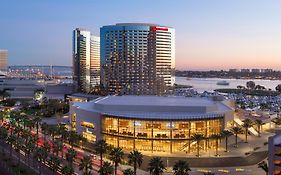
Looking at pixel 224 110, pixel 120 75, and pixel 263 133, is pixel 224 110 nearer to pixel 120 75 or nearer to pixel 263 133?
pixel 263 133

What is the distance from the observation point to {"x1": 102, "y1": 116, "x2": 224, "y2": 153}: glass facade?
7088 cm

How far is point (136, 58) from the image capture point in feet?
557

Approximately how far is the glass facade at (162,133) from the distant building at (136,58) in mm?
89733

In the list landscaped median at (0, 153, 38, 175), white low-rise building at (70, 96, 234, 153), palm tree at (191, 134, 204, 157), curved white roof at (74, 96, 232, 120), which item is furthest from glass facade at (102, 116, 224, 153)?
landscaped median at (0, 153, 38, 175)

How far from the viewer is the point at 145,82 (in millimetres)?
167375

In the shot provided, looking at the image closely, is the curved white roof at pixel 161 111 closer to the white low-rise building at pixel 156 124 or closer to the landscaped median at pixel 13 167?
the white low-rise building at pixel 156 124

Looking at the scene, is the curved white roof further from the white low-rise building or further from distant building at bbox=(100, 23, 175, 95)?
distant building at bbox=(100, 23, 175, 95)

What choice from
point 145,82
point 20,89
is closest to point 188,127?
point 145,82

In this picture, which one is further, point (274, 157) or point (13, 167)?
point (13, 167)

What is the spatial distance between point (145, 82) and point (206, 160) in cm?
10535

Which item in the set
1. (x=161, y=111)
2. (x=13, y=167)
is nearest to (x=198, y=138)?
(x=161, y=111)

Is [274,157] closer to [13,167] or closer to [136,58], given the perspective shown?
[13,167]

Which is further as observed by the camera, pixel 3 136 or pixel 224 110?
pixel 224 110

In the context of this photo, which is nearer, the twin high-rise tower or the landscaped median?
the landscaped median
